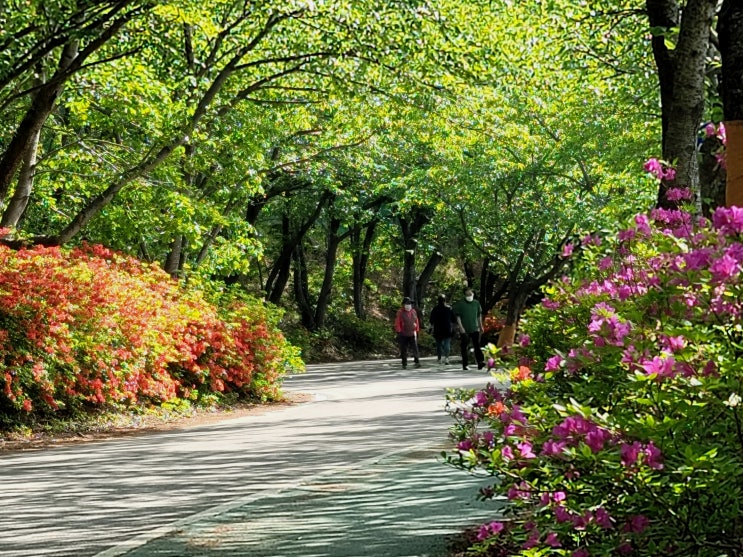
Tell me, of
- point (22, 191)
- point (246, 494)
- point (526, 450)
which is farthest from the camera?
point (22, 191)

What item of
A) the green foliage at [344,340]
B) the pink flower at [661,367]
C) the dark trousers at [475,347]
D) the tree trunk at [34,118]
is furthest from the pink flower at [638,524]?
the green foliage at [344,340]

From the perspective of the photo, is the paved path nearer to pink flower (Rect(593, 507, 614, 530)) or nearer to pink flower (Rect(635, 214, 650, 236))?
pink flower (Rect(635, 214, 650, 236))

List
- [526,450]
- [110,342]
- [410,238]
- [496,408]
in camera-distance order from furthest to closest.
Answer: [410,238] → [110,342] → [496,408] → [526,450]

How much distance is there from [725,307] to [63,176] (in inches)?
729

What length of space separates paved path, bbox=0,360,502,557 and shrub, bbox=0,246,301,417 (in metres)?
1.48

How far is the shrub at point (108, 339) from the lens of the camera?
1466cm

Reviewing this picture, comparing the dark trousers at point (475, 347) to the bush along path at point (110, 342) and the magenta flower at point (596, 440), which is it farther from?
the magenta flower at point (596, 440)

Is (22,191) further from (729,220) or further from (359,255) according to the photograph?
(359,255)

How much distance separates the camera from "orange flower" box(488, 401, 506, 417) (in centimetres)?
→ 594

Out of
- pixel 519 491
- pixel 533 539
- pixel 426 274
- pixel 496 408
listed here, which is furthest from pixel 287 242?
pixel 533 539

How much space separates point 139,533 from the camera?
292 inches

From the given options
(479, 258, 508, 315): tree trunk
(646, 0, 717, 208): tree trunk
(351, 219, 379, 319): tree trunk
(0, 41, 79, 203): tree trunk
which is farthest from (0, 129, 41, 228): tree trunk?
(479, 258, 508, 315): tree trunk

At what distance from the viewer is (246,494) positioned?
29.7 ft

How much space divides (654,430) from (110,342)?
13267 millimetres
